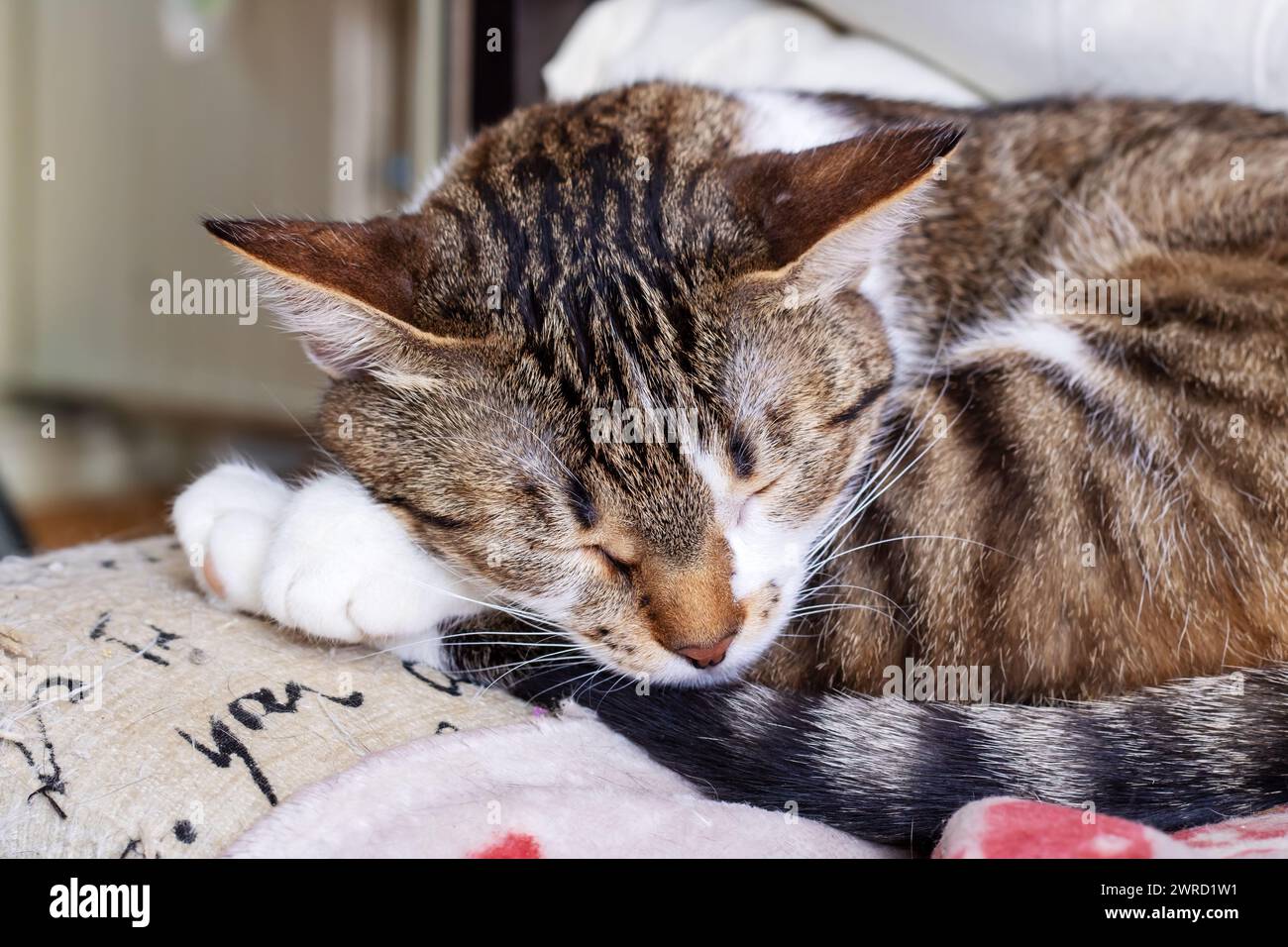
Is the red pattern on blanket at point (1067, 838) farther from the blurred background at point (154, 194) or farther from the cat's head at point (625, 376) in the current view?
the blurred background at point (154, 194)

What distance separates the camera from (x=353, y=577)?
110 centimetres

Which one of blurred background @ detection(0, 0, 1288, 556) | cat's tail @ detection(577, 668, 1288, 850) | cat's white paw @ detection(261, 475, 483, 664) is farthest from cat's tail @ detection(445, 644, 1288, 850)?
blurred background @ detection(0, 0, 1288, 556)

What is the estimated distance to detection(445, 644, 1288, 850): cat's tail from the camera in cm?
95

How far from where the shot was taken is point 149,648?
102cm

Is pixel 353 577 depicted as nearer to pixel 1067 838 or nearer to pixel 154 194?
pixel 1067 838

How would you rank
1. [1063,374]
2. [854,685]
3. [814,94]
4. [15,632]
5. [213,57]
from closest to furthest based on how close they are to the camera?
[15,632]
[854,685]
[1063,374]
[814,94]
[213,57]

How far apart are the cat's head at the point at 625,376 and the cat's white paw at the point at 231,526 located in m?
0.14

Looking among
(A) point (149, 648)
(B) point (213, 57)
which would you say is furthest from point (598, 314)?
(B) point (213, 57)

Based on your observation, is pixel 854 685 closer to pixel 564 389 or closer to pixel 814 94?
pixel 564 389

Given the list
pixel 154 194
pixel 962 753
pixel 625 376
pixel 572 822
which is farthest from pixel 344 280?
pixel 154 194

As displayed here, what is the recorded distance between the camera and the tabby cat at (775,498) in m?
1.00

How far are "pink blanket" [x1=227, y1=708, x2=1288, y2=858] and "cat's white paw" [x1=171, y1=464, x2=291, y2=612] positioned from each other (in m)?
0.35

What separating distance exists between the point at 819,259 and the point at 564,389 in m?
0.32

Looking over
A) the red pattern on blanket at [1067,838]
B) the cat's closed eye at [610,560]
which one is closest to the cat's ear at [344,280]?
the cat's closed eye at [610,560]
